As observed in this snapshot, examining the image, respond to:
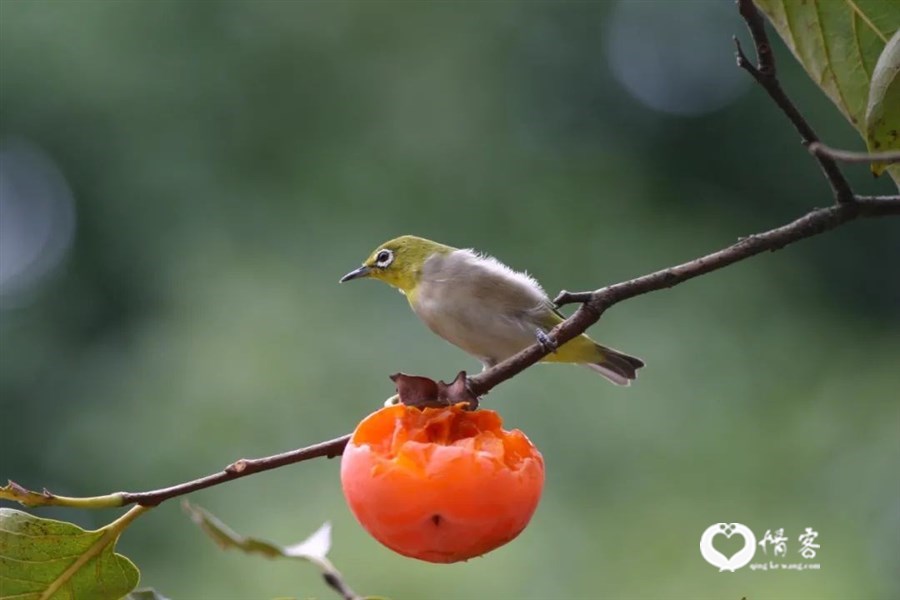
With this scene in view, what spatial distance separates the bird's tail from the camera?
3.61m

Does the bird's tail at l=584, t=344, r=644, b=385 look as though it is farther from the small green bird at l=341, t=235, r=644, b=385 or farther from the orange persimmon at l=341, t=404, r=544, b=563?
the orange persimmon at l=341, t=404, r=544, b=563

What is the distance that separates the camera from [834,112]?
8461mm

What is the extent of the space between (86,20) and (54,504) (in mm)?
8057

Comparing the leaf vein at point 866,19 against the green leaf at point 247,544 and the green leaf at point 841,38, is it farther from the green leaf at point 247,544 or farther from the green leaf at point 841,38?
the green leaf at point 247,544

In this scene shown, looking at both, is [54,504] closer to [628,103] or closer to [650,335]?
[650,335]

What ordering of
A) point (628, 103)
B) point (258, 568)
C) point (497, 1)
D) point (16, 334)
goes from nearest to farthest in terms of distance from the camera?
point (258, 568)
point (16, 334)
point (628, 103)
point (497, 1)

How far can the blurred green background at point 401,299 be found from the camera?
18.8 feet

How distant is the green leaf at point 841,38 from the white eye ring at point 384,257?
223cm

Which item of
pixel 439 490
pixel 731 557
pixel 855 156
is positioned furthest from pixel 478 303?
pixel 855 156

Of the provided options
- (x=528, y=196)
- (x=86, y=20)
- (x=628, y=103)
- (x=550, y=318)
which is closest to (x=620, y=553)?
(x=550, y=318)

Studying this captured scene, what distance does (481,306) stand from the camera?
3340 millimetres

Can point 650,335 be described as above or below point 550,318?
above

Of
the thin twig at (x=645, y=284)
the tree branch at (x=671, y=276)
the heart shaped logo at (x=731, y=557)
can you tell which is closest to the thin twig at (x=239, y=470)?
the tree branch at (x=671, y=276)

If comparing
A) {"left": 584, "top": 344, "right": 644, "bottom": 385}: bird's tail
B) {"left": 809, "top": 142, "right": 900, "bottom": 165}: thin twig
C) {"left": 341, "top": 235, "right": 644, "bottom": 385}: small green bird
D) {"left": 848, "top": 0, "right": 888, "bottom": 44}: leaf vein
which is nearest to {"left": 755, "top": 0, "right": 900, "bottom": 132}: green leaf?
{"left": 848, "top": 0, "right": 888, "bottom": 44}: leaf vein
